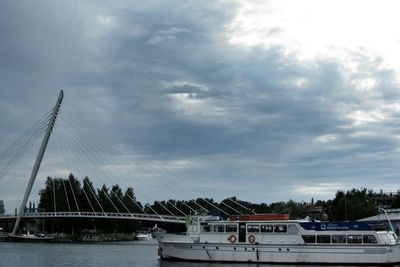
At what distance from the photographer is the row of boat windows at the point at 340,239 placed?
4778 centimetres

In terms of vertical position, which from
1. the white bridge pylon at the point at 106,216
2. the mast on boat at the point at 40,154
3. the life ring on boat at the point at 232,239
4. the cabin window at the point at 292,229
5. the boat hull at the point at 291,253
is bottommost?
the boat hull at the point at 291,253

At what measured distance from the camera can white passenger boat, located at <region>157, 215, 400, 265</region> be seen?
47531 mm

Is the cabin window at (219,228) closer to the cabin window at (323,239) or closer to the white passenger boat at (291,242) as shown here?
the white passenger boat at (291,242)

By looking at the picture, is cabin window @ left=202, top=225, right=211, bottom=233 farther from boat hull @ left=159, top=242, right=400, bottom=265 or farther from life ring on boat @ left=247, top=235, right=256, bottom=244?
life ring on boat @ left=247, top=235, right=256, bottom=244

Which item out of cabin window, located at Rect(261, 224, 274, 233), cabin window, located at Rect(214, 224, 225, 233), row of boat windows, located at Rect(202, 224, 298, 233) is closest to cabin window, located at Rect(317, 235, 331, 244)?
row of boat windows, located at Rect(202, 224, 298, 233)

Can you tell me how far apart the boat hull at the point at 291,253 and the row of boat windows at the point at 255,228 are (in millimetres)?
1233

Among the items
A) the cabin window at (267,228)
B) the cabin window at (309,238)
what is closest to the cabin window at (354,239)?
the cabin window at (309,238)

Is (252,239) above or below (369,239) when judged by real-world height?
below

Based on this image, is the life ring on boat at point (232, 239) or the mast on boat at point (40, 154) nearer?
the life ring on boat at point (232, 239)

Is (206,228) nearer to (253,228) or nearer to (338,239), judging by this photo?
(253,228)

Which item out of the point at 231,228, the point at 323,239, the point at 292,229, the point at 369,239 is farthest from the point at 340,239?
the point at 231,228

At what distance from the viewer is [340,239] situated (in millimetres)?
48375

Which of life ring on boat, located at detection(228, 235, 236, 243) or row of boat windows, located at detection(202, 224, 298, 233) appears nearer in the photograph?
row of boat windows, located at detection(202, 224, 298, 233)

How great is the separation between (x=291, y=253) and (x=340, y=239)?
415 centimetres
